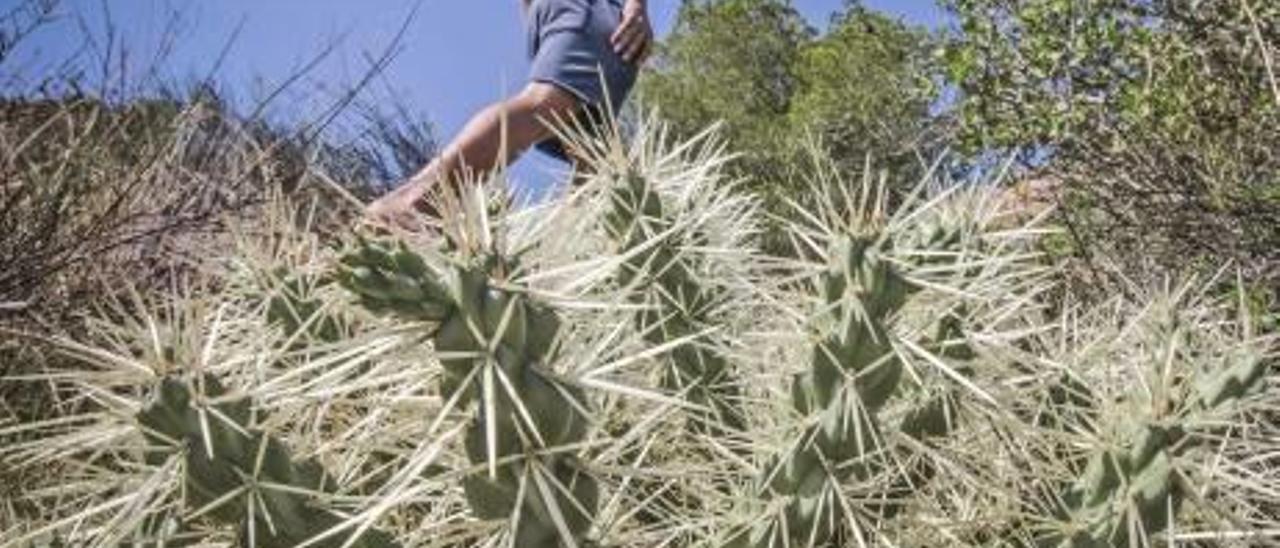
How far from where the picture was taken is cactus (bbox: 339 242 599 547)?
161 cm

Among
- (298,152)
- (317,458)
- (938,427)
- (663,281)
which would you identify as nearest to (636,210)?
(663,281)

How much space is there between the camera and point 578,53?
15.6ft

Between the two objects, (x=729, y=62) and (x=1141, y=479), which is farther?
(x=729, y=62)

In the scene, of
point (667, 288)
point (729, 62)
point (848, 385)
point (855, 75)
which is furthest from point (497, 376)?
point (729, 62)

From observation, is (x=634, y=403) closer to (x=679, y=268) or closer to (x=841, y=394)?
(x=841, y=394)

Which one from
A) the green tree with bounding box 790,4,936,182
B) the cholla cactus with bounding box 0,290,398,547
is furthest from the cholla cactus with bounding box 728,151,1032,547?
the green tree with bounding box 790,4,936,182

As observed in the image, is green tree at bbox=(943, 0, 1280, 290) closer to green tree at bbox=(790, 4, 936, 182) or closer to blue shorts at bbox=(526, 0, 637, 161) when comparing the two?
blue shorts at bbox=(526, 0, 637, 161)

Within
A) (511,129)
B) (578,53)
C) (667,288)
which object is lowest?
(667,288)

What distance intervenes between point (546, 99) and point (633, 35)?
1.37 ft

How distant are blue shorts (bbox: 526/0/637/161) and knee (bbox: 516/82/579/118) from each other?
0.02 meters

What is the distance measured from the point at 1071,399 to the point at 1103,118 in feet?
10.2

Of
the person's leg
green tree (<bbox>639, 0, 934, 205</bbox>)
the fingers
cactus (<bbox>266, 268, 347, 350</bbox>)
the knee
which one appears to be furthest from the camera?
green tree (<bbox>639, 0, 934, 205</bbox>)

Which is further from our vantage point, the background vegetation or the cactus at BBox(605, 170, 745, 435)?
the cactus at BBox(605, 170, 745, 435)

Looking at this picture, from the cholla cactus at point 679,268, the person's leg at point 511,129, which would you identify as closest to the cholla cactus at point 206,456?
the cholla cactus at point 679,268
